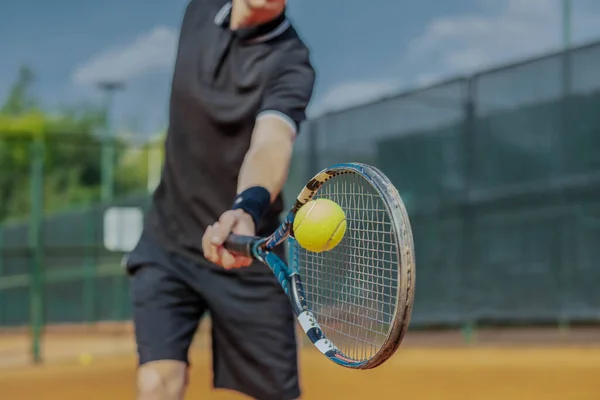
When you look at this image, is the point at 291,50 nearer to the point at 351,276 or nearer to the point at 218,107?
the point at 218,107

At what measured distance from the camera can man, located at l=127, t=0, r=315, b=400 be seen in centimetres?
288

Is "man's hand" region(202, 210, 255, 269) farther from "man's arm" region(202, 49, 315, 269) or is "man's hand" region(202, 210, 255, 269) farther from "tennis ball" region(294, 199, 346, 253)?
"tennis ball" region(294, 199, 346, 253)

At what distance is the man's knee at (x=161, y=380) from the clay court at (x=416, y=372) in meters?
3.36

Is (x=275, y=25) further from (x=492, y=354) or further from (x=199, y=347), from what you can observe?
(x=199, y=347)

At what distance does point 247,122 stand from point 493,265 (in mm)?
7356

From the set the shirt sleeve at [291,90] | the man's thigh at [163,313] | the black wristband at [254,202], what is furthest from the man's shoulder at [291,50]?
the man's thigh at [163,313]

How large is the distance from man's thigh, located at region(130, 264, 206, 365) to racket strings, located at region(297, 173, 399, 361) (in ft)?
1.47

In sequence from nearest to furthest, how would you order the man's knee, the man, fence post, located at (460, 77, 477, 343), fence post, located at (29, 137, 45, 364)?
the man's knee < the man < fence post, located at (29, 137, 45, 364) < fence post, located at (460, 77, 477, 343)

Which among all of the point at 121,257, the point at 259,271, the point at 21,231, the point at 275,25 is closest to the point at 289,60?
the point at 275,25

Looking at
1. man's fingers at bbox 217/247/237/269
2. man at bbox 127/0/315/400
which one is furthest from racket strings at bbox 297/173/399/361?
man at bbox 127/0/315/400

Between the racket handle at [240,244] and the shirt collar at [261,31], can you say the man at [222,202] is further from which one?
the racket handle at [240,244]

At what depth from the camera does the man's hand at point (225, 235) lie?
2.30 m

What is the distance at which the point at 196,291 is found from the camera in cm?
291

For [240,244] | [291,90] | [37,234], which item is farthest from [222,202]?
[37,234]
